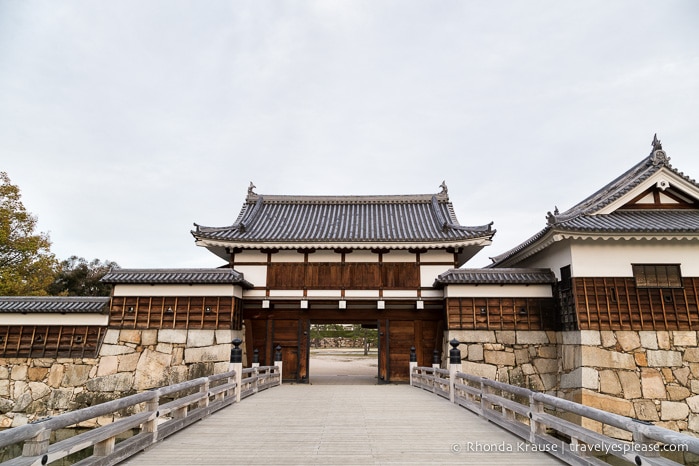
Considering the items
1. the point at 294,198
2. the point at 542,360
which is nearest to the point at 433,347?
the point at 542,360

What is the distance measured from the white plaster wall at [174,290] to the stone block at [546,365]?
11.2 meters

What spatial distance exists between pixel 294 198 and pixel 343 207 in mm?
2597

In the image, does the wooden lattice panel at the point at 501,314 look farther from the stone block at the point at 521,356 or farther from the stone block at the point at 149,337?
the stone block at the point at 149,337

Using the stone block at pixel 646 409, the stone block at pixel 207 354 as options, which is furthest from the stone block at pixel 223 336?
the stone block at pixel 646 409

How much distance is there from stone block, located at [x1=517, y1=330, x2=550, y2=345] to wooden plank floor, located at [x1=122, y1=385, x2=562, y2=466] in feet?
19.2

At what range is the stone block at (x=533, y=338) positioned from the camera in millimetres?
14953

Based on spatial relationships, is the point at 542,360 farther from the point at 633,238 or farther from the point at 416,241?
the point at 416,241

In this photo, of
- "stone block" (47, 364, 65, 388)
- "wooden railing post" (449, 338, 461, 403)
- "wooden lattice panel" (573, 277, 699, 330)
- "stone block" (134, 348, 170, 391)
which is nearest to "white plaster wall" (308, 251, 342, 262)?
"stone block" (134, 348, 170, 391)

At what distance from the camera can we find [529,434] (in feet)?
21.4

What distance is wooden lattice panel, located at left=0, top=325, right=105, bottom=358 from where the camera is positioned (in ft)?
49.1

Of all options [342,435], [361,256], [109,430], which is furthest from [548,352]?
[109,430]

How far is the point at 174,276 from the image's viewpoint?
614 inches

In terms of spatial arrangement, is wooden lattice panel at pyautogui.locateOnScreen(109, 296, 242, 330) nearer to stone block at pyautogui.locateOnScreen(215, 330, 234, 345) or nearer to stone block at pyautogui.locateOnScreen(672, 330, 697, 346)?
stone block at pyautogui.locateOnScreen(215, 330, 234, 345)

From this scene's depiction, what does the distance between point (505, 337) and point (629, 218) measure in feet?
19.0
